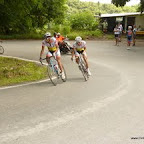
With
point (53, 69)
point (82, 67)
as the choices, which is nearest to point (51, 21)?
point (82, 67)

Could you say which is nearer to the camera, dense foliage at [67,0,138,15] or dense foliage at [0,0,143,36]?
dense foliage at [0,0,143,36]

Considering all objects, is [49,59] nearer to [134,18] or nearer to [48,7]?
[48,7]

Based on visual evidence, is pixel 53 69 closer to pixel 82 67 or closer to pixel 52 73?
pixel 52 73

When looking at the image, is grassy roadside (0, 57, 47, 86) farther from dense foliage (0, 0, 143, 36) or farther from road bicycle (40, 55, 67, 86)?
dense foliage (0, 0, 143, 36)

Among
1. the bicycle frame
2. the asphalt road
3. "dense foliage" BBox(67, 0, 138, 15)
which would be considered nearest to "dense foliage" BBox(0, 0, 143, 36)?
the bicycle frame

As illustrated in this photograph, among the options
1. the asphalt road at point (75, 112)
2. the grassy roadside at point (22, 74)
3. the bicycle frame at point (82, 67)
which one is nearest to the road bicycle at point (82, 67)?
the bicycle frame at point (82, 67)

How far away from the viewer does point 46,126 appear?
19.3 ft

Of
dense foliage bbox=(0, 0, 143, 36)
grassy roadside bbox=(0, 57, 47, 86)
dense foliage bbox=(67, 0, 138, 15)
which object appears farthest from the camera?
dense foliage bbox=(67, 0, 138, 15)

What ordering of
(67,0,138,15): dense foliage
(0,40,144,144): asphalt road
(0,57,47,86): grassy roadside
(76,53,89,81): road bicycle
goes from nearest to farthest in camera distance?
(0,40,144,144): asphalt road → (0,57,47,86): grassy roadside → (76,53,89,81): road bicycle → (67,0,138,15): dense foliage

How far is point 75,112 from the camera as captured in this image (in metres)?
6.80

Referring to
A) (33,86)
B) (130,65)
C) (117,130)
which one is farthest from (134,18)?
(117,130)

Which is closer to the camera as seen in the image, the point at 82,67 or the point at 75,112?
the point at 75,112

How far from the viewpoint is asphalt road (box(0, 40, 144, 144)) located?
534cm

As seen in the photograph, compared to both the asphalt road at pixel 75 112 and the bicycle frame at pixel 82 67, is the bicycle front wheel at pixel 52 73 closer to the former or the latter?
the asphalt road at pixel 75 112
